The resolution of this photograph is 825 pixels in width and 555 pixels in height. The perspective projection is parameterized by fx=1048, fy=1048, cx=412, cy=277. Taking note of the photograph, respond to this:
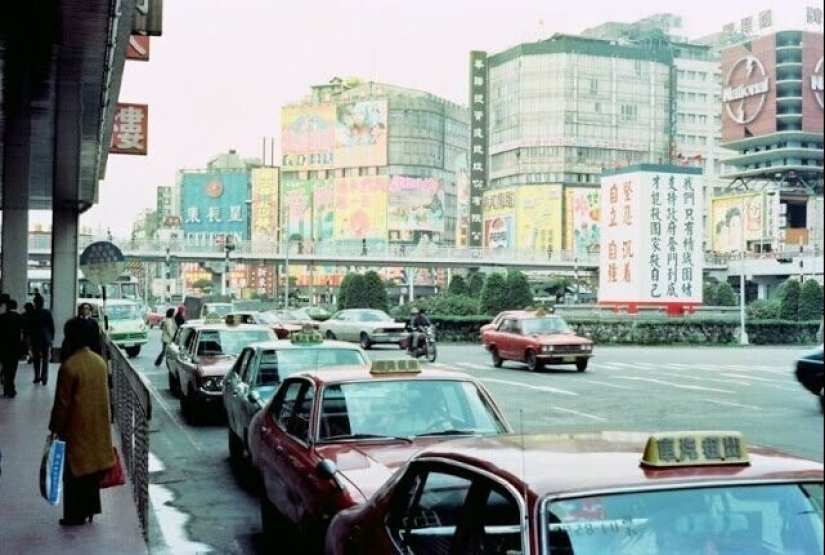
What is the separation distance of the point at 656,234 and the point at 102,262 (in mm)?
38941

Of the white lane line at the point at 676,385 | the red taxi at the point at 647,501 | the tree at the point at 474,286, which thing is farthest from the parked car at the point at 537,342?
the tree at the point at 474,286

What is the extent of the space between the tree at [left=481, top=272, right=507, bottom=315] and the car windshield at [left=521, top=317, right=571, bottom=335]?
23.5m

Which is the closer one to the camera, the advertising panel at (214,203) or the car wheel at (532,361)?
the car wheel at (532,361)

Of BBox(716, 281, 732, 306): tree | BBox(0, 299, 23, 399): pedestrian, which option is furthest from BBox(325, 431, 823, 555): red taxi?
BBox(716, 281, 732, 306): tree

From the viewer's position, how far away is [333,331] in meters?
39.8

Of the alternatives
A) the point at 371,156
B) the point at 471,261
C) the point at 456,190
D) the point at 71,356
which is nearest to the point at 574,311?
the point at 471,261

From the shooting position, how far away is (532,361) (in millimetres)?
27234

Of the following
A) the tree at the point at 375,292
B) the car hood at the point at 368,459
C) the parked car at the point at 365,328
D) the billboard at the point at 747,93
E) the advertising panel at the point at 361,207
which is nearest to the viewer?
the car hood at the point at 368,459

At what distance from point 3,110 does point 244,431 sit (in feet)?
25.2

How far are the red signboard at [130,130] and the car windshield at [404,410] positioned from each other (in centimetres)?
1628

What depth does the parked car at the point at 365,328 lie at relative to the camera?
38.6 m

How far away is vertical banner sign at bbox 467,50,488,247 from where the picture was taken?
463 feet

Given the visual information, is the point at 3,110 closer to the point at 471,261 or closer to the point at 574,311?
the point at 574,311

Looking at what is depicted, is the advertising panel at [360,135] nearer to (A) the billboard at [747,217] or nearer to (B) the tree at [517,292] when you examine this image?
(A) the billboard at [747,217]
